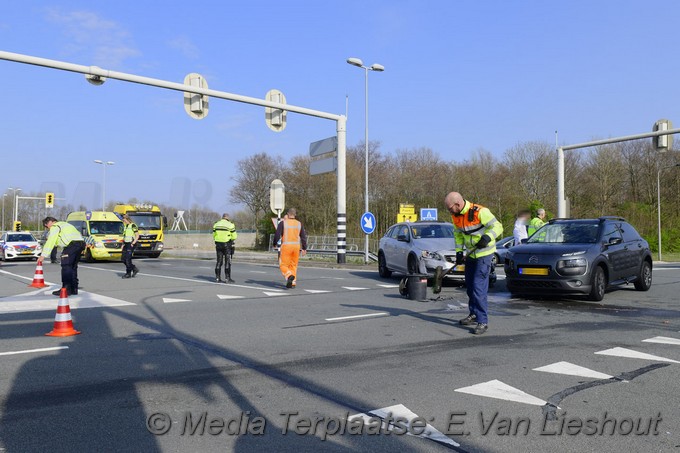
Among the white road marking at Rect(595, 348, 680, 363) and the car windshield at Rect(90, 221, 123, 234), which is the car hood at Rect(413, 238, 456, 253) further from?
the car windshield at Rect(90, 221, 123, 234)

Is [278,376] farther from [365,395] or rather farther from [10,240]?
[10,240]

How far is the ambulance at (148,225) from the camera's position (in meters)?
31.3

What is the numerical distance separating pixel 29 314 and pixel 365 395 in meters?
7.20

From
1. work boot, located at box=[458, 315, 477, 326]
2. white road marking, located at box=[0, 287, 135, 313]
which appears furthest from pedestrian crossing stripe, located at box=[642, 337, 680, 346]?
white road marking, located at box=[0, 287, 135, 313]

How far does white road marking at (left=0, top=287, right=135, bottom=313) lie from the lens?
10.4 meters

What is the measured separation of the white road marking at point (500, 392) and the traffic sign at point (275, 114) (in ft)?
52.0

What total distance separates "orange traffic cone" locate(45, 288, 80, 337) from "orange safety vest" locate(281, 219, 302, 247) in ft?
19.9

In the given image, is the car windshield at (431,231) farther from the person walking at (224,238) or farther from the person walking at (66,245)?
the person walking at (66,245)

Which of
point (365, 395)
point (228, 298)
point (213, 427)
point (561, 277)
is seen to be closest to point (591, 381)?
point (365, 395)

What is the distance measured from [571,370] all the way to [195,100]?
14.7m

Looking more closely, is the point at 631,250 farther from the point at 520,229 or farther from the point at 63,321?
the point at 63,321

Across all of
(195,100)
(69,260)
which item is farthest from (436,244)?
(195,100)

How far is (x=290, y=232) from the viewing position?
13.2 metres

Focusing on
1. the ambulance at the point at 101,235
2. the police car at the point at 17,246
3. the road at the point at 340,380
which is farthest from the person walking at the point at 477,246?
the police car at the point at 17,246
